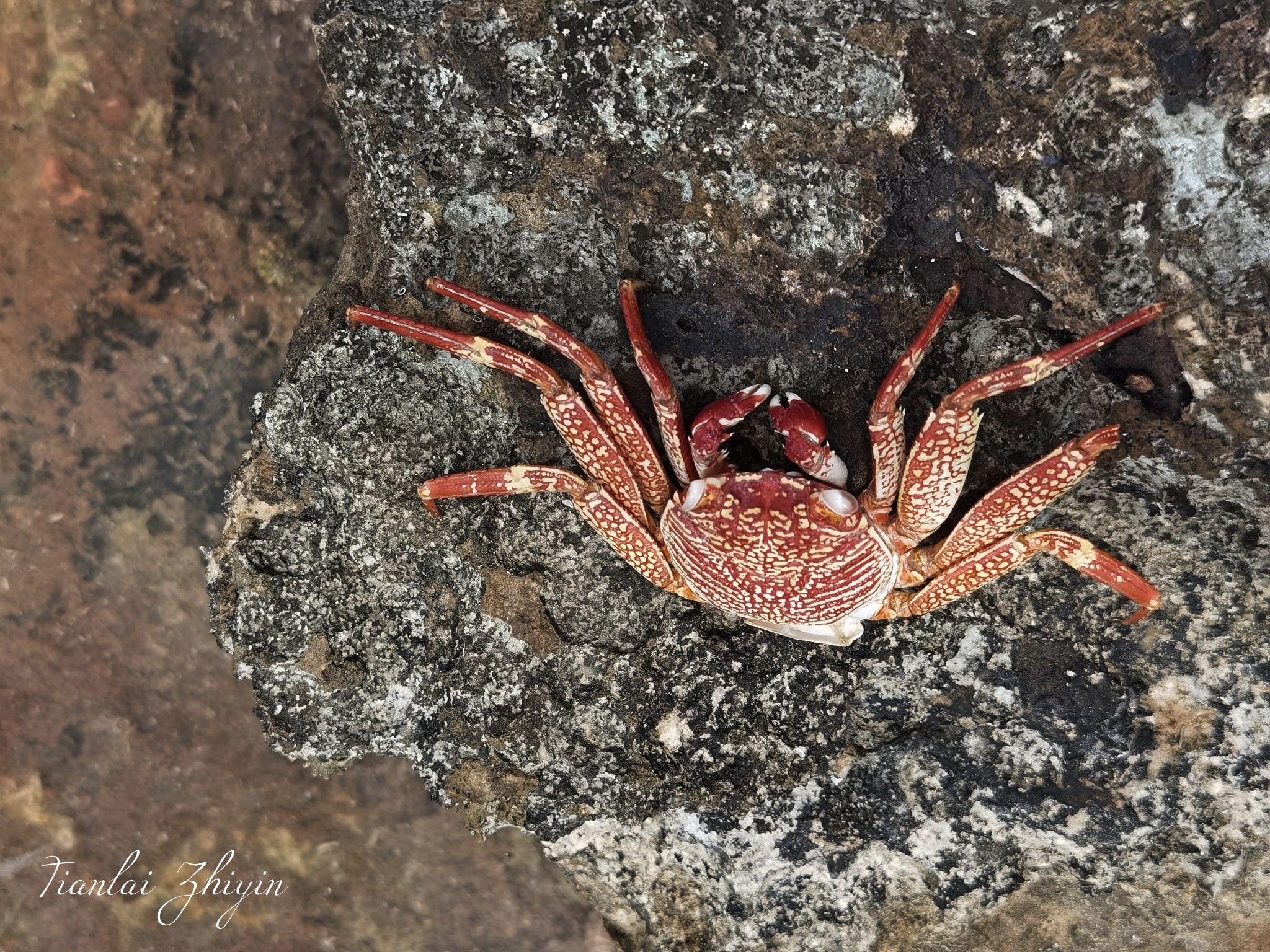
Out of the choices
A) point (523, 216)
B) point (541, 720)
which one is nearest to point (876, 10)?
point (523, 216)

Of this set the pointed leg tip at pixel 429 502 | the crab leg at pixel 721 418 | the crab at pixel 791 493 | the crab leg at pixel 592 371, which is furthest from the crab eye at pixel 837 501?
the pointed leg tip at pixel 429 502

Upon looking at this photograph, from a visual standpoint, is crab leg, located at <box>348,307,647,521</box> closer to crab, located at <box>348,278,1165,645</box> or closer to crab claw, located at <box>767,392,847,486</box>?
crab, located at <box>348,278,1165,645</box>

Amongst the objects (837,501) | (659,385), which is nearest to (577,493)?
(659,385)

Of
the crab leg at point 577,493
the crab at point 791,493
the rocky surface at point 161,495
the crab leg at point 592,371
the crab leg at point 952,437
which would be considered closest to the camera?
the crab leg at point 952,437

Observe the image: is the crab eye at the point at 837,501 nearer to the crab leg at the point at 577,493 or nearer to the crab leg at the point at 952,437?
the crab leg at the point at 952,437

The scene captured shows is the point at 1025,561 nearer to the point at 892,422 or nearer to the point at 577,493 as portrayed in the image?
the point at 892,422

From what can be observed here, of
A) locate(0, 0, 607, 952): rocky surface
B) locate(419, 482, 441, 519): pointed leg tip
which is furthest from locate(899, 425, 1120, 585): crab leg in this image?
locate(0, 0, 607, 952): rocky surface
